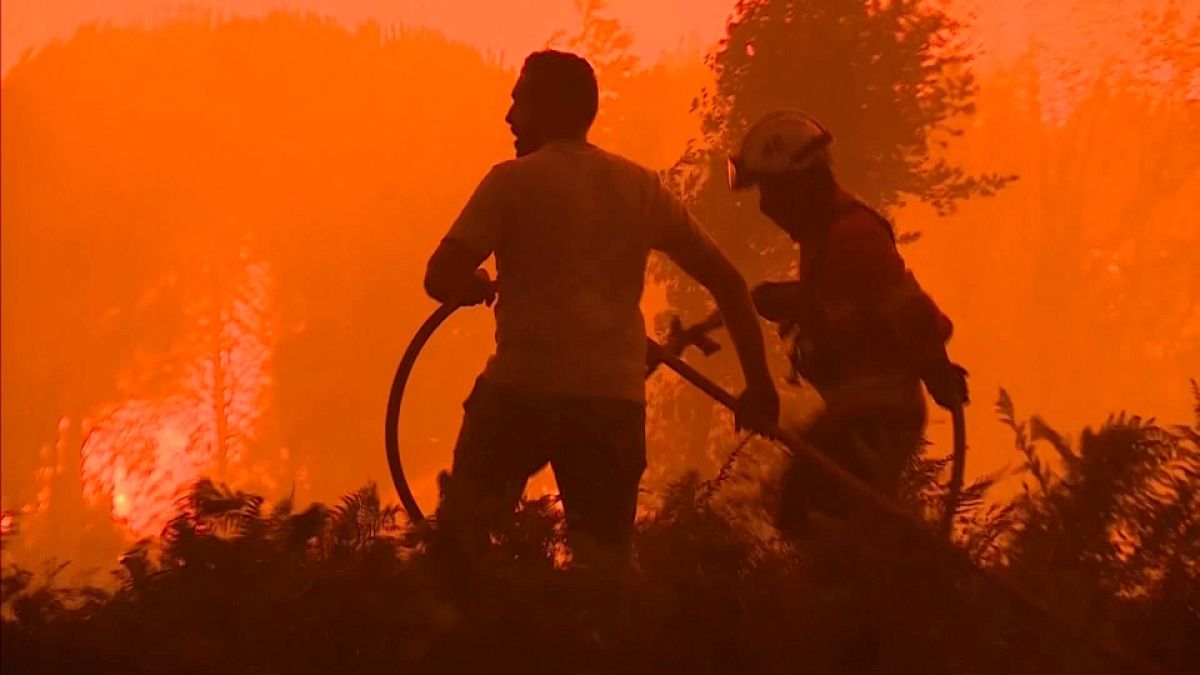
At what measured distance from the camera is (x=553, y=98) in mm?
2736

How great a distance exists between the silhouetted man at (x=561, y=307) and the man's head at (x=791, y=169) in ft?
0.88

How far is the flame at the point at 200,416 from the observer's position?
26.7 ft

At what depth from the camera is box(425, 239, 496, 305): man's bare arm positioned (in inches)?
103

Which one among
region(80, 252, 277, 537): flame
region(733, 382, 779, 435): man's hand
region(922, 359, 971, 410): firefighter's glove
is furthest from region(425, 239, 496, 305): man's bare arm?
region(80, 252, 277, 537): flame

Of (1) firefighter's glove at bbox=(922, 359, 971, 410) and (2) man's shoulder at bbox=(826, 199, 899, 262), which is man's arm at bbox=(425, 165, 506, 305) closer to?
(2) man's shoulder at bbox=(826, 199, 899, 262)

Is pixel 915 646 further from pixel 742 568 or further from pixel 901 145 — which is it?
pixel 901 145

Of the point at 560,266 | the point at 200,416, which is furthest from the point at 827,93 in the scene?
the point at 560,266

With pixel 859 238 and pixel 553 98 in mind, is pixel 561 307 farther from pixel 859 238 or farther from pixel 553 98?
pixel 859 238

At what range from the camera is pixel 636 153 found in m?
9.98

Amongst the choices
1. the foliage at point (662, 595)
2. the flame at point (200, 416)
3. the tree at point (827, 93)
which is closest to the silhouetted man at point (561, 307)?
the foliage at point (662, 595)

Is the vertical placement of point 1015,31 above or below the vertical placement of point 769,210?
above

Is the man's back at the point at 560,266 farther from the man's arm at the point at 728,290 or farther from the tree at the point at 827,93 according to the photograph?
the tree at the point at 827,93

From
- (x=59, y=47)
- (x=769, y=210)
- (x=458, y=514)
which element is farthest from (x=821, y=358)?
(x=59, y=47)

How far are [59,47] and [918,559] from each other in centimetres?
702
